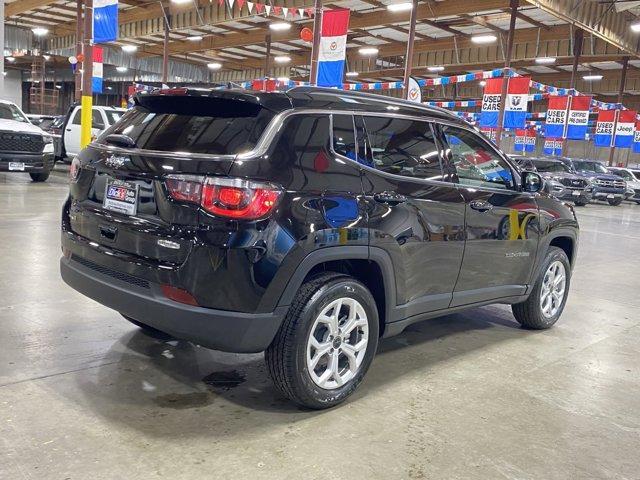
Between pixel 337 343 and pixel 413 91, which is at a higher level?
pixel 413 91

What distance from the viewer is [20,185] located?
13023 millimetres

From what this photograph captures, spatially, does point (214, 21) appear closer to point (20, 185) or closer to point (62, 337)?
point (20, 185)

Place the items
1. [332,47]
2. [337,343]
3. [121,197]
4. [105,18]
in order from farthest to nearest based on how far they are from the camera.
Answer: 1. [332,47]
2. [105,18]
3. [337,343]
4. [121,197]

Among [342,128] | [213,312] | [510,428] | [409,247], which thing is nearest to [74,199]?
[213,312]

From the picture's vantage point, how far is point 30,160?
503 inches

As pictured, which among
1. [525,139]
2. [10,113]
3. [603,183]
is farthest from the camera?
[525,139]

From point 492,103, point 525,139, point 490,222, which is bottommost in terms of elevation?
point 490,222

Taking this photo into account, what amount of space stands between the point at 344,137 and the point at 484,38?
2291cm

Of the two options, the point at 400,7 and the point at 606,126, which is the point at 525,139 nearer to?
the point at 606,126

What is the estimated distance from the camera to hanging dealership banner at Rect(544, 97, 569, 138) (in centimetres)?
2288

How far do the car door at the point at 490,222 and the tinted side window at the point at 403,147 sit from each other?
0.60 feet

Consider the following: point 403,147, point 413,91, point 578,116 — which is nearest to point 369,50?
point 578,116

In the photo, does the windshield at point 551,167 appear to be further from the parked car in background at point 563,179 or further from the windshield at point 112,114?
the windshield at point 112,114

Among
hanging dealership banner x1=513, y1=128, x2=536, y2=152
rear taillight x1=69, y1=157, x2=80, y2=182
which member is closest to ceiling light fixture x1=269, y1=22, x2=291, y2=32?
hanging dealership banner x1=513, y1=128, x2=536, y2=152
